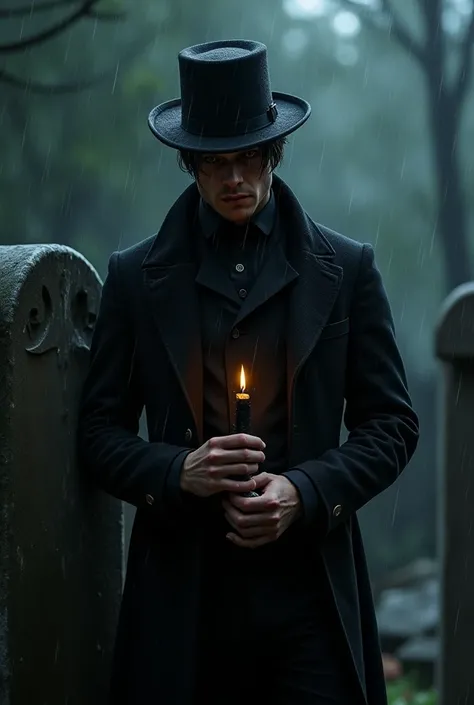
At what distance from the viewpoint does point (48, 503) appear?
3.36 m

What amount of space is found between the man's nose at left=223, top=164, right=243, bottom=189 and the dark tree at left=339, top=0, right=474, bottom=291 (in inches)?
375

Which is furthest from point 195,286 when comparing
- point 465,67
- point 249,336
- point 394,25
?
point 394,25

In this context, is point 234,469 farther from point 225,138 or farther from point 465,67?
point 465,67

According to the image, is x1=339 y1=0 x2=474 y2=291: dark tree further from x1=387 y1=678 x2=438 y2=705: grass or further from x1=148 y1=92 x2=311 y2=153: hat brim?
x1=148 y1=92 x2=311 y2=153: hat brim

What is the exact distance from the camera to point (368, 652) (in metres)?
3.37

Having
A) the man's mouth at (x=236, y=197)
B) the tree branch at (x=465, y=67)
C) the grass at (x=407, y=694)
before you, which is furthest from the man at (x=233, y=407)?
the tree branch at (x=465, y=67)

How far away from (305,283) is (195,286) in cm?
28

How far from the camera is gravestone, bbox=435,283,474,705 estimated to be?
182 inches

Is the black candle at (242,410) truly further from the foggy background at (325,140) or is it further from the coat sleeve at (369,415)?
the foggy background at (325,140)

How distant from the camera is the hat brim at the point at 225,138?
3092 mm

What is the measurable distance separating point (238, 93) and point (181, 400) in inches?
31.1

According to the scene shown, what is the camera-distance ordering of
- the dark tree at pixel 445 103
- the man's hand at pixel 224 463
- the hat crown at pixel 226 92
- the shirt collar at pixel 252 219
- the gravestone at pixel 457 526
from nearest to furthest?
the man's hand at pixel 224 463 < the hat crown at pixel 226 92 < the shirt collar at pixel 252 219 < the gravestone at pixel 457 526 < the dark tree at pixel 445 103

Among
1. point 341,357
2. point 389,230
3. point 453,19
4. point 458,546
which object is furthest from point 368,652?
point 389,230

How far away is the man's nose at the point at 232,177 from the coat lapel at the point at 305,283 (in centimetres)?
26
